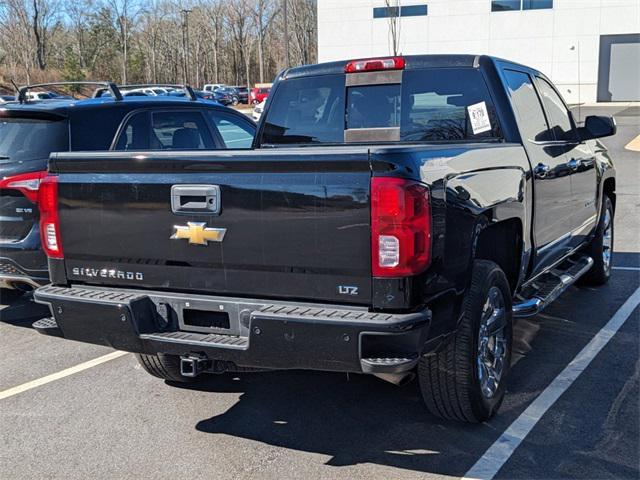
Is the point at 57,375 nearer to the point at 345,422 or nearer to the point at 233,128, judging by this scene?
the point at 345,422

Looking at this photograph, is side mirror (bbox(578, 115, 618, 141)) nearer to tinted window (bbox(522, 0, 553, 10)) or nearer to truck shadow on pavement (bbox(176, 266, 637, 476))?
truck shadow on pavement (bbox(176, 266, 637, 476))

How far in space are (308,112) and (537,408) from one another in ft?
8.54

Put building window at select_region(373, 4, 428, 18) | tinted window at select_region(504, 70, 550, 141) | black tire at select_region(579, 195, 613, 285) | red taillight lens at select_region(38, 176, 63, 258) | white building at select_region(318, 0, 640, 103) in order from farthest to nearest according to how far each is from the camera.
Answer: building window at select_region(373, 4, 428, 18) < white building at select_region(318, 0, 640, 103) < black tire at select_region(579, 195, 613, 285) < tinted window at select_region(504, 70, 550, 141) < red taillight lens at select_region(38, 176, 63, 258)

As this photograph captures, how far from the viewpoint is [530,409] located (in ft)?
14.2

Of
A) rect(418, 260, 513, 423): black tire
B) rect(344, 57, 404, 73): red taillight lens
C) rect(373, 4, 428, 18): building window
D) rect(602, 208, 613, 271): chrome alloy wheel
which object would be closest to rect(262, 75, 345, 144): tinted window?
rect(344, 57, 404, 73): red taillight lens

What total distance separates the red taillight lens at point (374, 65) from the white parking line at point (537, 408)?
236cm

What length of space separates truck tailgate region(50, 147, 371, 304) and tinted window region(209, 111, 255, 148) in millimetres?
3557

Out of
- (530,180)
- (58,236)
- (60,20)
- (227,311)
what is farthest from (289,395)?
(60,20)

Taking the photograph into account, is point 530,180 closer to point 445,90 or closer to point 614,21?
point 445,90

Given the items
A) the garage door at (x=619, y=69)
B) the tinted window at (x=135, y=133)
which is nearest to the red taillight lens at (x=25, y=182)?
the tinted window at (x=135, y=133)

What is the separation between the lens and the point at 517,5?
4697 cm

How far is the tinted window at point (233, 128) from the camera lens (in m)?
7.48

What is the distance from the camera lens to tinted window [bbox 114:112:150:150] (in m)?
6.58

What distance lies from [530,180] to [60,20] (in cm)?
9038
